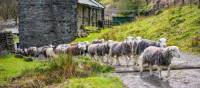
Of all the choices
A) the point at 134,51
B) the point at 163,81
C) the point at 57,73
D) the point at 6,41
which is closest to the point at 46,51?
the point at 6,41

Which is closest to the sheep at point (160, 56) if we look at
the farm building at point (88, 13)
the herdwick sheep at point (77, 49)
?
the herdwick sheep at point (77, 49)

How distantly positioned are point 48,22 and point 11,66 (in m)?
18.2

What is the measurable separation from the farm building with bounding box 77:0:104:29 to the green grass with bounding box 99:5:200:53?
16531 mm

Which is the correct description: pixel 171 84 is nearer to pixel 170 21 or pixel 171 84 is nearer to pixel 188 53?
pixel 188 53

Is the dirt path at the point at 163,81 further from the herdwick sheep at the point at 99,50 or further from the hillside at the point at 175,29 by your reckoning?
the hillside at the point at 175,29

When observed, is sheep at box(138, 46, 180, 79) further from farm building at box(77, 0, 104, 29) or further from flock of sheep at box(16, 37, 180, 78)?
farm building at box(77, 0, 104, 29)

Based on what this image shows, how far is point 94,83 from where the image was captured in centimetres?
1827

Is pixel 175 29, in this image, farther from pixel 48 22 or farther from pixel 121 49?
pixel 48 22

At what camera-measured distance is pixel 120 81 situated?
1995 centimetres

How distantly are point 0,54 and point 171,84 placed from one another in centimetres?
1891

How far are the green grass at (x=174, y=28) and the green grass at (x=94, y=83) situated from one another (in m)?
13.2

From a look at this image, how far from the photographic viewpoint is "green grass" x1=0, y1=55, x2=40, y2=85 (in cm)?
2471

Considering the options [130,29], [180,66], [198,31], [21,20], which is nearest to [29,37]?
[21,20]

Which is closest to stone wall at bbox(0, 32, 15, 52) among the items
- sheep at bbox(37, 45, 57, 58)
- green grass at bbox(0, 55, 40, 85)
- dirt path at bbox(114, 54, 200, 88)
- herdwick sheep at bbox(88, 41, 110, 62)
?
green grass at bbox(0, 55, 40, 85)
